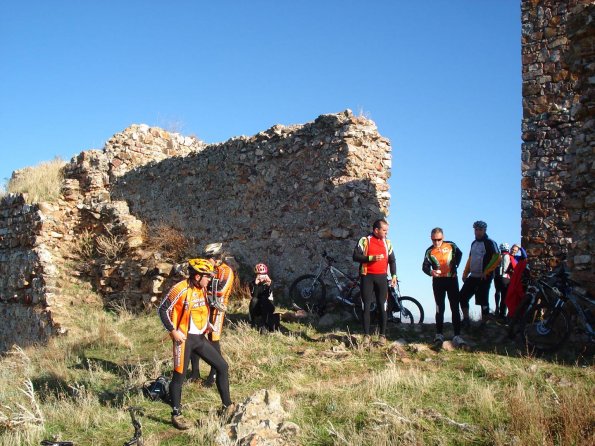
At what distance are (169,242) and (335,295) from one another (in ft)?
15.5

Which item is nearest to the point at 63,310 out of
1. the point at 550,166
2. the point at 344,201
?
the point at 344,201

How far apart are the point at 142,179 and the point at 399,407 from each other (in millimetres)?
11112

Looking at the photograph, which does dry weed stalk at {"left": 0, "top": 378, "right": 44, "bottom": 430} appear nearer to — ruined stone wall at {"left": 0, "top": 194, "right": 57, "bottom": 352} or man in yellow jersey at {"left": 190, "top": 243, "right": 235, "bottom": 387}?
man in yellow jersey at {"left": 190, "top": 243, "right": 235, "bottom": 387}

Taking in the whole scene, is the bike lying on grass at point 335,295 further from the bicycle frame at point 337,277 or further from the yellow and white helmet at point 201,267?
the yellow and white helmet at point 201,267

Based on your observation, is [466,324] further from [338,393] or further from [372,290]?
[338,393]

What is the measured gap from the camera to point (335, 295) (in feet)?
35.4

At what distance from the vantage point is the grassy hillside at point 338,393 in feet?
16.5

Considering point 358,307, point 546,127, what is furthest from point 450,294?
point 546,127

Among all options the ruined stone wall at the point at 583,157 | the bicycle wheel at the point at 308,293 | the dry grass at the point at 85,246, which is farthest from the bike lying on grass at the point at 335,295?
the dry grass at the point at 85,246

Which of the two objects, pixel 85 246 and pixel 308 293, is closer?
pixel 308 293

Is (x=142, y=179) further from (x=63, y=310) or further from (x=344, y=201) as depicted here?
(x=344, y=201)

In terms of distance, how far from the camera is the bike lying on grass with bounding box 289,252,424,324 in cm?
1003

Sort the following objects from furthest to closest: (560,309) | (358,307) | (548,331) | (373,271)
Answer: (358,307)
(373,271)
(548,331)
(560,309)

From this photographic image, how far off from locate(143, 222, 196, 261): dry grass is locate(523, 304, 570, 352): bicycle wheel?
7639 millimetres
